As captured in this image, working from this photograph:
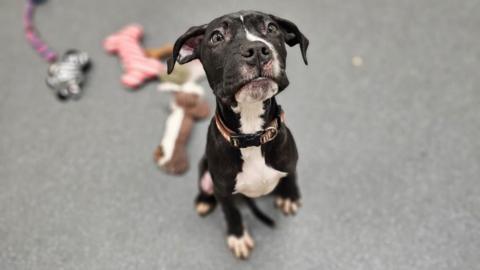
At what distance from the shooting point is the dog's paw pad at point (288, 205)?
1.67 m

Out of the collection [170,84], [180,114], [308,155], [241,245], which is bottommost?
[241,245]

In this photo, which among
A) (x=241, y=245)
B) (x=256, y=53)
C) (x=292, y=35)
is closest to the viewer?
(x=256, y=53)

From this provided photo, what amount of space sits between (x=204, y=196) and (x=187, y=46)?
655 millimetres

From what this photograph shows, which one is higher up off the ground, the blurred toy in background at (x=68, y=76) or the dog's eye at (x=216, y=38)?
the dog's eye at (x=216, y=38)

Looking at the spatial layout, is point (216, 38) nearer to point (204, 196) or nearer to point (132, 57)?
point (204, 196)

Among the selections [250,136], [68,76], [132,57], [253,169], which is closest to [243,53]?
[250,136]

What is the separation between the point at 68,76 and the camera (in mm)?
2162

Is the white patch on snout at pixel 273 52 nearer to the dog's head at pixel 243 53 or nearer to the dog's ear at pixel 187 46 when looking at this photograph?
the dog's head at pixel 243 53

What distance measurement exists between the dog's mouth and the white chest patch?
4.5 inches

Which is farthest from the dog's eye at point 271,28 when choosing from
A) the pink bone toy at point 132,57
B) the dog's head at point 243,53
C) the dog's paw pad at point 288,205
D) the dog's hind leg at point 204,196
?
the pink bone toy at point 132,57

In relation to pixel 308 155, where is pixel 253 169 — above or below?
above

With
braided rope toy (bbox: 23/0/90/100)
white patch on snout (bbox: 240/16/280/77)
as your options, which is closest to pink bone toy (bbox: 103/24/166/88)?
braided rope toy (bbox: 23/0/90/100)

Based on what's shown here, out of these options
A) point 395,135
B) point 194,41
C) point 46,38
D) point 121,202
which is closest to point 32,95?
point 46,38

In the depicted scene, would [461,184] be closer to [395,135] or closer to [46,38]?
[395,135]
